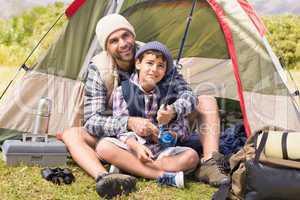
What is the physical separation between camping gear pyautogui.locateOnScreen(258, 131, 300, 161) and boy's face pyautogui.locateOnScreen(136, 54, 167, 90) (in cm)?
92

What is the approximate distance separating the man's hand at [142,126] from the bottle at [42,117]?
77 cm

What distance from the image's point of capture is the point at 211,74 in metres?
4.89

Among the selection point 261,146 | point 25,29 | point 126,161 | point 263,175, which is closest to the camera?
point 263,175

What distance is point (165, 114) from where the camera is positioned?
327 cm

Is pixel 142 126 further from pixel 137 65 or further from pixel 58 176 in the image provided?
pixel 58 176

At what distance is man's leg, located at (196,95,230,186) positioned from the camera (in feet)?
10.6

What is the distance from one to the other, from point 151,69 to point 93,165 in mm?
684

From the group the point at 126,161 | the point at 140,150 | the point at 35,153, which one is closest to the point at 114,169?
the point at 126,161

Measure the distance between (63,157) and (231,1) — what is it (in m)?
1.51

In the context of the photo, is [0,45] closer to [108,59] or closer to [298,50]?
[298,50]

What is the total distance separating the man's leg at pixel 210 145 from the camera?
3.22m

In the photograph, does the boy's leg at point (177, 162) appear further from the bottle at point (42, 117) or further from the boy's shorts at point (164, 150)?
the bottle at point (42, 117)

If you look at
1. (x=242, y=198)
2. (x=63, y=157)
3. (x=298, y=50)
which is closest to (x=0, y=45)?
(x=298, y=50)

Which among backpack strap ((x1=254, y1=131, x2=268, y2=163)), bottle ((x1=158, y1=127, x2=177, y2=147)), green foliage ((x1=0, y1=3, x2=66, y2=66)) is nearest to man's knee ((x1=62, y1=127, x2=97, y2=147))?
bottle ((x1=158, y1=127, x2=177, y2=147))
